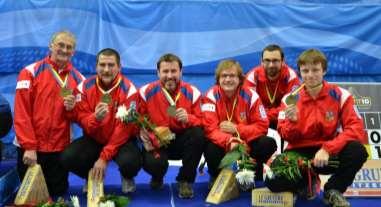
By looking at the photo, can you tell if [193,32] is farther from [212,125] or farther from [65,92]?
[65,92]

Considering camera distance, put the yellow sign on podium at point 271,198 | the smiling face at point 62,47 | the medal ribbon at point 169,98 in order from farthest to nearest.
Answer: the medal ribbon at point 169,98 < the smiling face at point 62,47 < the yellow sign on podium at point 271,198

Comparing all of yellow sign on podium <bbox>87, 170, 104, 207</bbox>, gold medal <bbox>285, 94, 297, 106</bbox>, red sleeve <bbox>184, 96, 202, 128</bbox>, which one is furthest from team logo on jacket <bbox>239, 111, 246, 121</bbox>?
yellow sign on podium <bbox>87, 170, 104, 207</bbox>

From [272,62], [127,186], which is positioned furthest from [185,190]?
[272,62]

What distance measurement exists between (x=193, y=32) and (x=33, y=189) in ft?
10.5

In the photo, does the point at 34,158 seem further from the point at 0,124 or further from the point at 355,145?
the point at 355,145

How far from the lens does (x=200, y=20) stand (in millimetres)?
5770

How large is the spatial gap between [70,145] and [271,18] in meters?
3.41

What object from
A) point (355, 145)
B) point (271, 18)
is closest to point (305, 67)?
point (355, 145)

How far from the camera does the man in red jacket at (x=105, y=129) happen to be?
347 cm

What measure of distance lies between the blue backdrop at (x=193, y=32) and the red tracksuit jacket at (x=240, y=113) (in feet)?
7.04

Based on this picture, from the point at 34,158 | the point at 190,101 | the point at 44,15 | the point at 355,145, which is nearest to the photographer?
the point at 355,145

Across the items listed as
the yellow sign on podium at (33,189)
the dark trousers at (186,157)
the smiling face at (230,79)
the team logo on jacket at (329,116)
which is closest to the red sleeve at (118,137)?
the dark trousers at (186,157)

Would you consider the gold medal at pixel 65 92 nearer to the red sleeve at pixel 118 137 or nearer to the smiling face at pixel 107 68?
the smiling face at pixel 107 68

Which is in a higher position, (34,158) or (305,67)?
(305,67)
